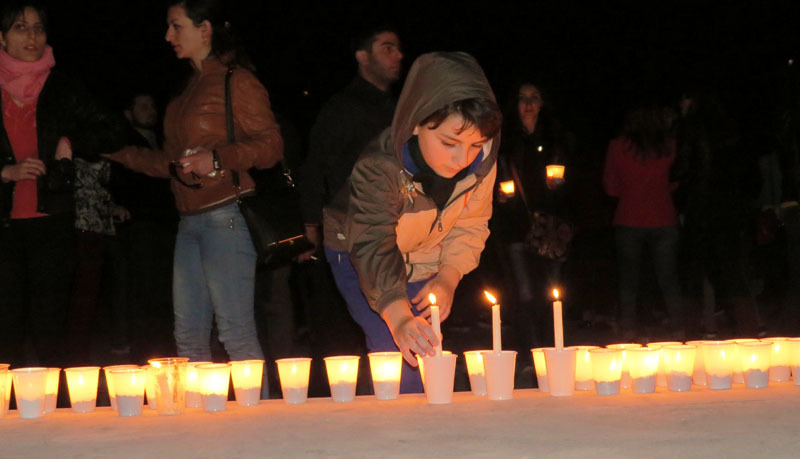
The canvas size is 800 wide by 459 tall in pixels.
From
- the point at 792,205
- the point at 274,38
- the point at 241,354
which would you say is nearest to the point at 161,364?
the point at 241,354

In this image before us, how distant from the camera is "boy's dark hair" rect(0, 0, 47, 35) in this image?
445 cm

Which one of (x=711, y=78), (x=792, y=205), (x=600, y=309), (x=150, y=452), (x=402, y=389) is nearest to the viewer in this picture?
(x=150, y=452)

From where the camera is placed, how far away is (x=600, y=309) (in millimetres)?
9297

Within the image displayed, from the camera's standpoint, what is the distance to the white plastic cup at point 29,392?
2.75 metres

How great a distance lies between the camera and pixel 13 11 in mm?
4441

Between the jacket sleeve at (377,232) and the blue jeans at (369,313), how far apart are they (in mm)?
450

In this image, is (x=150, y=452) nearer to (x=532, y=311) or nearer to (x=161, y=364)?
(x=161, y=364)

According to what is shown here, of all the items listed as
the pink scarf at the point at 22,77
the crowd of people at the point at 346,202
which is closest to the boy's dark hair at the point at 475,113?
the crowd of people at the point at 346,202

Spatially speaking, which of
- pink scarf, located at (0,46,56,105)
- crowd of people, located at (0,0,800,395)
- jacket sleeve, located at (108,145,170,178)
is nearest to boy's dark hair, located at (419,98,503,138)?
crowd of people, located at (0,0,800,395)

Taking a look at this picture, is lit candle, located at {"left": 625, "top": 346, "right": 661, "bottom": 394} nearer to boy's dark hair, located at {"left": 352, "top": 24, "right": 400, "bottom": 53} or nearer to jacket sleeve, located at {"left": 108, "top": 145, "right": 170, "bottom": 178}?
jacket sleeve, located at {"left": 108, "top": 145, "right": 170, "bottom": 178}

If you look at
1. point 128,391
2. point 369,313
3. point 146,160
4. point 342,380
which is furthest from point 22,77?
point 342,380

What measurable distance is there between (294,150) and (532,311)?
1758mm

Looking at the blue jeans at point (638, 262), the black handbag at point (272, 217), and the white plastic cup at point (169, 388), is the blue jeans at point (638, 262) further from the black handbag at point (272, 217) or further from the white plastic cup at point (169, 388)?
the white plastic cup at point (169, 388)

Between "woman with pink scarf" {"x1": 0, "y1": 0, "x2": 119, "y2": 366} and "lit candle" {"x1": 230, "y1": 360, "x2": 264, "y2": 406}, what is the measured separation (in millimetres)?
1731
